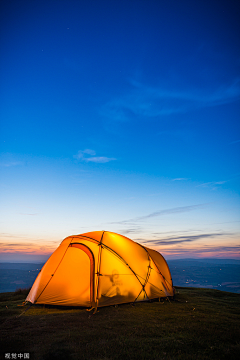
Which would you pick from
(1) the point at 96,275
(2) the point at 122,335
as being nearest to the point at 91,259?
(1) the point at 96,275

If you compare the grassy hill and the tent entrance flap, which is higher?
the tent entrance flap

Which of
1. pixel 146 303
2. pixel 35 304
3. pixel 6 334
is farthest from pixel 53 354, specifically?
pixel 146 303

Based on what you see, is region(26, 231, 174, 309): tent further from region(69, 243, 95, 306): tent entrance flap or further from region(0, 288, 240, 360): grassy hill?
region(0, 288, 240, 360): grassy hill

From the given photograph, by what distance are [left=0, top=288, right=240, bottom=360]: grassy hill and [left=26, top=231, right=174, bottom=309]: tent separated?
46.5 inches

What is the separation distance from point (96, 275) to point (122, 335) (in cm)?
445

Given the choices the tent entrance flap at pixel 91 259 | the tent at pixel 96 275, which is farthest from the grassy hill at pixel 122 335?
the tent at pixel 96 275

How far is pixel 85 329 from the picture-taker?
266 inches

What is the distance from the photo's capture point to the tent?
10281mm

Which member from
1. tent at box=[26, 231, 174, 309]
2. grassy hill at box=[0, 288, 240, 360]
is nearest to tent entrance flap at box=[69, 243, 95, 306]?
tent at box=[26, 231, 174, 309]

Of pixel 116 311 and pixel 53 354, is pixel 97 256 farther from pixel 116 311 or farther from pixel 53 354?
pixel 53 354

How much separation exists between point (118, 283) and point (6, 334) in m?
5.84

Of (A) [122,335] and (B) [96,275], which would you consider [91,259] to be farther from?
(A) [122,335]

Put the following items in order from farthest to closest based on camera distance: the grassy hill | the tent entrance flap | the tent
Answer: the tent, the tent entrance flap, the grassy hill

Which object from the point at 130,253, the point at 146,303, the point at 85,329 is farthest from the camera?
the point at 130,253
